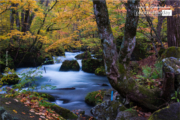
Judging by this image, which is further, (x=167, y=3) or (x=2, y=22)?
(x=2, y=22)

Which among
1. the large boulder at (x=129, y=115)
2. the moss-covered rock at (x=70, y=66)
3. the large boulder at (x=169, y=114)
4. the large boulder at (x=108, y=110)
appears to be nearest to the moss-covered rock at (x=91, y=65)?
the moss-covered rock at (x=70, y=66)

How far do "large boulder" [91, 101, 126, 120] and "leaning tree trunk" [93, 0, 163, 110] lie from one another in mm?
685

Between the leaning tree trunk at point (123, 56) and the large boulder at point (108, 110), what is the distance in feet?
2.25

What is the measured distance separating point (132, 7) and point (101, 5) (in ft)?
2.81

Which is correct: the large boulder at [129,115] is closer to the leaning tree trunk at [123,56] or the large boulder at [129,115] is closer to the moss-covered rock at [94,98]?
the leaning tree trunk at [123,56]

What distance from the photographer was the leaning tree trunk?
Result: 3500 mm

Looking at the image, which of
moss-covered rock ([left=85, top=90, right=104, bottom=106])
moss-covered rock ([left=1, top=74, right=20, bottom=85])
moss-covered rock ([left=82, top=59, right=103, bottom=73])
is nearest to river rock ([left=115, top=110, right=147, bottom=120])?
moss-covered rock ([left=85, top=90, right=104, bottom=106])

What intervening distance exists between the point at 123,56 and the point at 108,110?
1920mm

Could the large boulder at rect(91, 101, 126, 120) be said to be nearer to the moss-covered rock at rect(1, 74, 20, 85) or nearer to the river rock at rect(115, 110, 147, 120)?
the river rock at rect(115, 110, 147, 120)

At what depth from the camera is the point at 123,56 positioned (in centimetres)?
367

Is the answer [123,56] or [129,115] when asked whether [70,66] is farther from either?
[129,115]

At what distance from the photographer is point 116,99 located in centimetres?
450

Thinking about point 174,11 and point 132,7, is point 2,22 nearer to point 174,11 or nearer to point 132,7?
point 132,7

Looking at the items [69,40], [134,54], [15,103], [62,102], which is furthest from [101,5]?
[134,54]
